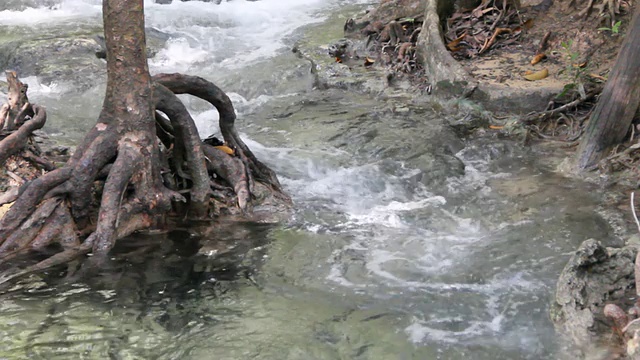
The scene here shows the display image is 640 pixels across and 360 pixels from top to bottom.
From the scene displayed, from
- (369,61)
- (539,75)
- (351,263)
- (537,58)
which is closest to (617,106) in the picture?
(539,75)

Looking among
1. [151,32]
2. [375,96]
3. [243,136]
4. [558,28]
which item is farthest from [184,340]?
[151,32]

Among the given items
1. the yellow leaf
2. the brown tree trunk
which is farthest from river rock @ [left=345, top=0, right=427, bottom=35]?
the yellow leaf

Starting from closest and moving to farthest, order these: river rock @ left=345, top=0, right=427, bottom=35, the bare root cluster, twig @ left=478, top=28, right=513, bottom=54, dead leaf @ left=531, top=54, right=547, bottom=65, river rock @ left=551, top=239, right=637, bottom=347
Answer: river rock @ left=551, top=239, right=637, bottom=347 < dead leaf @ left=531, top=54, right=547, bottom=65 < twig @ left=478, top=28, right=513, bottom=54 < the bare root cluster < river rock @ left=345, top=0, right=427, bottom=35

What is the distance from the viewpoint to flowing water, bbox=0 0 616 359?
4.08 m

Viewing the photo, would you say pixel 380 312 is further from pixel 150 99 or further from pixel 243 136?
pixel 243 136

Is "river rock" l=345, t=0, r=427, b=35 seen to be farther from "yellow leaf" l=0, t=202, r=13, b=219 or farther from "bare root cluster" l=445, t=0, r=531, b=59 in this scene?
"yellow leaf" l=0, t=202, r=13, b=219

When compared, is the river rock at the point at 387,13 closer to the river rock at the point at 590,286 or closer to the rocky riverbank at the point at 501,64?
the rocky riverbank at the point at 501,64

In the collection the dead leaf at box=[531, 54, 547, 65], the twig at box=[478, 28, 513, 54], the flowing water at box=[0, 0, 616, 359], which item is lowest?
the flowing water at box=[0, 0, 616, 359]

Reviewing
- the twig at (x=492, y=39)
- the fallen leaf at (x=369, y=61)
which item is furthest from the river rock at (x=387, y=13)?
the twig at (x=492, y=39)

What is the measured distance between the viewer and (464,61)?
10.1 meters

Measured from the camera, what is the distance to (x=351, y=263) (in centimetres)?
536

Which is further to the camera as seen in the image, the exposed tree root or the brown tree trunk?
the brown tree trunk

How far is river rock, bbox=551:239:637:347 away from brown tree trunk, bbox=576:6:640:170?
2.68 meters

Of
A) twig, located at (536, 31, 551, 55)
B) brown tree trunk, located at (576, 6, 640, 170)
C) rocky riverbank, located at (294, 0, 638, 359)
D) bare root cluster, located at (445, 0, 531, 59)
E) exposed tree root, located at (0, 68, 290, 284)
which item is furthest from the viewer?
bare root cluster, located at (445, 0, 531, 59)
